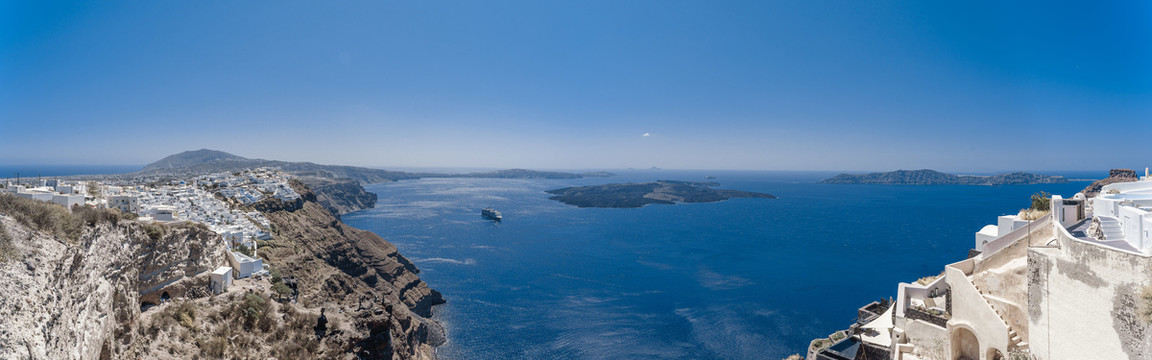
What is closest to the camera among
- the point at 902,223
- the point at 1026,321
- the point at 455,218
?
the point at 1026,321

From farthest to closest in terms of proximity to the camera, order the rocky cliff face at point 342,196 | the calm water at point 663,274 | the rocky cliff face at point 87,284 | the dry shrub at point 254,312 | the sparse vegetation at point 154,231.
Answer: the rocky cliff face at point 342,196
the calm water at point 663,274
the dry shrub at point 254,312
the sparse vegetation at point 154,231
the rocky cliff face at point 87,284

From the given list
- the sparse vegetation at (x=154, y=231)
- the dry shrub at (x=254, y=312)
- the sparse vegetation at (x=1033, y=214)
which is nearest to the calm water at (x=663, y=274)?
the dry shrub at (x=254, y=312)

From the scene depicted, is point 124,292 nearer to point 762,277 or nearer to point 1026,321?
point 1026,321

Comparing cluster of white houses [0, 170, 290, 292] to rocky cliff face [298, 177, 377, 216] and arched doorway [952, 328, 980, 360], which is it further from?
rocky cliff face [298, 177, 377, 216]

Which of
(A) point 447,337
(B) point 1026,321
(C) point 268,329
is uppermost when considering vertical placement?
(B) point 1026,321

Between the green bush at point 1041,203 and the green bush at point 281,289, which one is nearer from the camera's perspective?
the green bush at point 1041,203

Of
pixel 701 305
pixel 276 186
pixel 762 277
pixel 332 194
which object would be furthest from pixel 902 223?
pixel 332 194

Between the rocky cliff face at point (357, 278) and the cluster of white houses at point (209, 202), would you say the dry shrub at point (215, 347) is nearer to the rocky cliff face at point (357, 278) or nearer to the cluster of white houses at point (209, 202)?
the cluster of white houses at point (209, 202)
